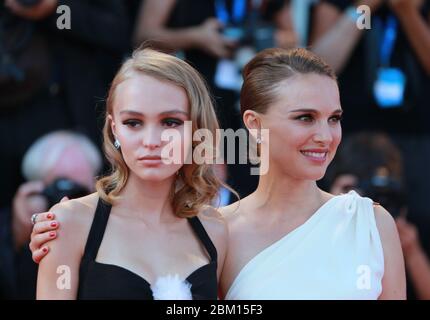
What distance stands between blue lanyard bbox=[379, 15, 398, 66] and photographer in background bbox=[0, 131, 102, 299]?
160cm

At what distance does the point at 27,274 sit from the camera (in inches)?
182

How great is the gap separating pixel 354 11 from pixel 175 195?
2294mm

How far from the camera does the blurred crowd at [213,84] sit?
485 cm

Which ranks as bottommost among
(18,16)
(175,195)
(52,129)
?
(175,195)

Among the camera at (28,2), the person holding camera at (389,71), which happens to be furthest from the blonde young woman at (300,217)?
the person holding camera at (389,71)

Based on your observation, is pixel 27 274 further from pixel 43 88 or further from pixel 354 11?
pixel 354 11

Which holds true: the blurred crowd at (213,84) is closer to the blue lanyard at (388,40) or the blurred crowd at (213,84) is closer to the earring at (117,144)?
the blue lanyard at (388,40)

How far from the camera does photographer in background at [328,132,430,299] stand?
4.98m

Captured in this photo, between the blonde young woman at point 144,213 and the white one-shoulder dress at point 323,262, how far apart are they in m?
0.16

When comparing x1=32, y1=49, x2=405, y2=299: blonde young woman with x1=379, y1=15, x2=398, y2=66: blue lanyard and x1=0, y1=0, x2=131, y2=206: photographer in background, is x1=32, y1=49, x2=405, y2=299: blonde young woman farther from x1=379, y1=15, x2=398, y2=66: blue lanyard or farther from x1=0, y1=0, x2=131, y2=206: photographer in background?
x1=379, y1=15, x2=398, y2=66: blue lanyard

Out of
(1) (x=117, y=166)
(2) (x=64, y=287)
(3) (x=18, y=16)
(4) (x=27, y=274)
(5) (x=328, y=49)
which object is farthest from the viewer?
(5) (x=328, y=49)

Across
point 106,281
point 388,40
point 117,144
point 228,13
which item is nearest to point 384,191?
point 388,40

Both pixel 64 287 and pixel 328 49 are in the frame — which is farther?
pixel 328 49

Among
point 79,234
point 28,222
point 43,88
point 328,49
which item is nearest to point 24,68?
point 43,88
